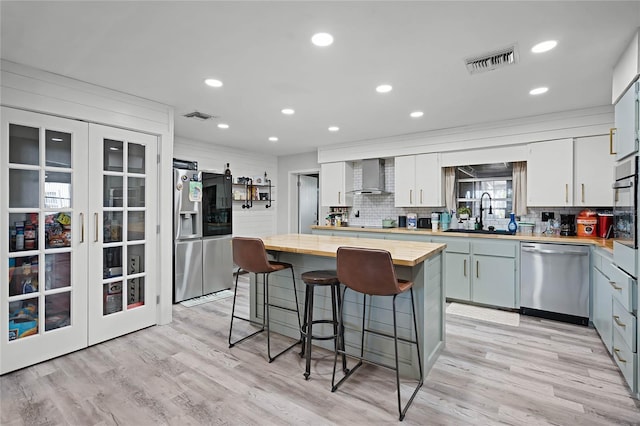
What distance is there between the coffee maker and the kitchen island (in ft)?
7.45

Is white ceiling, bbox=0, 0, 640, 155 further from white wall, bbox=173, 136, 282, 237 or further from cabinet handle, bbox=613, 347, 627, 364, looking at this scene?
cabinet handle, bbox=613, 347, 627, 364

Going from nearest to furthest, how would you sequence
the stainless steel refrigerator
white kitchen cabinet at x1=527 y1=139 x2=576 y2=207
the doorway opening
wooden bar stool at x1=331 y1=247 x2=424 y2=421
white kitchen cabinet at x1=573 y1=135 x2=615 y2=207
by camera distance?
wooden bar stool at x1=331 y1=247 x2=424 y2=421, white kitchen cabinet at x1=573 y1=135 x2=615 y2=207, white kitchen cabinet at x1=527 y1=139 x2=576 y2=207, the stainless steel refrigerator, the doorway opening

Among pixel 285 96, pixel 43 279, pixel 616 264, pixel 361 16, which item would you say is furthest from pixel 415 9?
pixel 43 279

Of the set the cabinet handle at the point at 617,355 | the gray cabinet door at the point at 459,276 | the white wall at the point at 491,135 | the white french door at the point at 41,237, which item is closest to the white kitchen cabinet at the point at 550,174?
the white wall at the point at 491,135

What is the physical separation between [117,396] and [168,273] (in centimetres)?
149

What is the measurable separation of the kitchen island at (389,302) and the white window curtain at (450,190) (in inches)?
91.8

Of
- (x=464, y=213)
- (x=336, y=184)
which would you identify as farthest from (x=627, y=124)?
(x=336, y=184)

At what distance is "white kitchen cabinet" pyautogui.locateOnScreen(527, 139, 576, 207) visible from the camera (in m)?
3.80

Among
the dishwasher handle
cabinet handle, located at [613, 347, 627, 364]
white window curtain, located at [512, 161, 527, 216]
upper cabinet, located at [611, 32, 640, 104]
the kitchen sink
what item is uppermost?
upper cabinet, located at [611, 32, 640, 104]

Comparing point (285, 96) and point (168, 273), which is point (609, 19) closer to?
point (285, 96)

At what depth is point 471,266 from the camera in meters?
4.15

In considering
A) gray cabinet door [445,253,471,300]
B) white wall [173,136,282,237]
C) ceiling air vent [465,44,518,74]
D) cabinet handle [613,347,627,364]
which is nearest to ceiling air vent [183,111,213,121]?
white wall [173,136,282,237]

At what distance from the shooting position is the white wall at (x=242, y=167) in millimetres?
5309

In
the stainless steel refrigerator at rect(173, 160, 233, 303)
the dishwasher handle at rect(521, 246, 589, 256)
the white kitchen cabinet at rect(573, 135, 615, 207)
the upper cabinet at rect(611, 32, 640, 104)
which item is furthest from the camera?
the stainless steel refrigerator at rect(173, 160, 233, 303)
